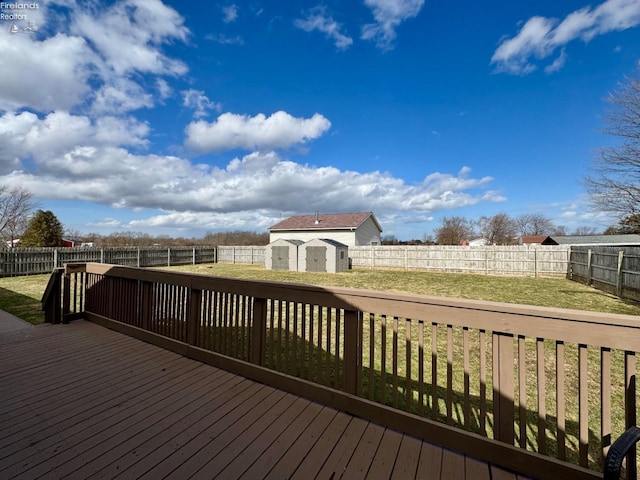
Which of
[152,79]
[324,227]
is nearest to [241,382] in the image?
[152,79]

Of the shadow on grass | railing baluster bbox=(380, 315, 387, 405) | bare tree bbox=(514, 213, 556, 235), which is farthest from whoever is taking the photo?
bare tree bbox=(514, 213, 556, 235)

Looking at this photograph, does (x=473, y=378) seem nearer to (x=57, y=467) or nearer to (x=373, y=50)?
(x=57, y=467)

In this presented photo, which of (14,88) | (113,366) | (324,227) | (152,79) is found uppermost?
(152,79)

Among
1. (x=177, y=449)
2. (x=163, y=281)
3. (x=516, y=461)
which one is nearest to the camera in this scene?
(x=516, y=461)

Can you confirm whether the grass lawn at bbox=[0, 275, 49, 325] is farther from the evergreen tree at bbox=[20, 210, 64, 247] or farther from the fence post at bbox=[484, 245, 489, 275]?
the fence post at bbox=[484, 245, 489, 275]

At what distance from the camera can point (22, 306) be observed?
6.44 meters

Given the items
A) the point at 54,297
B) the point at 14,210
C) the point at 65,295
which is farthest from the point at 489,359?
the point at 14,210

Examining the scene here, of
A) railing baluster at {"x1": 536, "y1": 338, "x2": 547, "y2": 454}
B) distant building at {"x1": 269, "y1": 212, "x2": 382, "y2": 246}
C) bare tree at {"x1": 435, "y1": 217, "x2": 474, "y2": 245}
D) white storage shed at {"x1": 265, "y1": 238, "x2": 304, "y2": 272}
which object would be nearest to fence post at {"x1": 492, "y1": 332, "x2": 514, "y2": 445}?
railing baluster at {"x1": 536, "y1": 338, "x2": 547, "y2": 454}

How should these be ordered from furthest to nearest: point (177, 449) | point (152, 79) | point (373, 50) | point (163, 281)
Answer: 1. point (373, 50)
2. point (152, 79)
3. point (163, 281)
4. point (177, 449)

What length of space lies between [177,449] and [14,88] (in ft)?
37.5

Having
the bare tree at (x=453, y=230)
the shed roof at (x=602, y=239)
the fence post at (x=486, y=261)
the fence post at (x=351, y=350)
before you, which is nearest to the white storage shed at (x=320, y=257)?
the fence post at (x=486, y=261)

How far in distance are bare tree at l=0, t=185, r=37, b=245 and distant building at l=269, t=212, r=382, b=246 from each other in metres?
17.9

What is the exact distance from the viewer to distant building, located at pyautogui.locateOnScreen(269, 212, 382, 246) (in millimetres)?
21266

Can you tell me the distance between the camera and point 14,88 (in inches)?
306
